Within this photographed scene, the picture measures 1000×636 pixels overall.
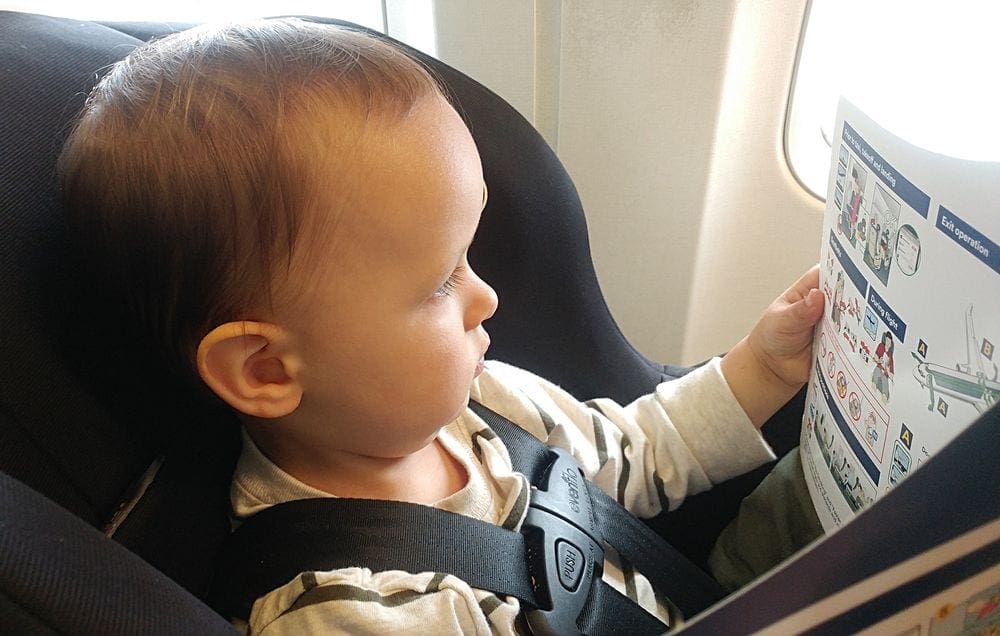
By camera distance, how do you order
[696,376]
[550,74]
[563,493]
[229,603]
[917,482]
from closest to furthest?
[917,482] → [229,603] → [563,493] → [696,376] → [550,74]

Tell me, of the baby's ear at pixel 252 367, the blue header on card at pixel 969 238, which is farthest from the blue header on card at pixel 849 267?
the baby's ear at pixel 252 367

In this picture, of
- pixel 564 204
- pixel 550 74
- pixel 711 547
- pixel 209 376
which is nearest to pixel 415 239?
pixel 209 376

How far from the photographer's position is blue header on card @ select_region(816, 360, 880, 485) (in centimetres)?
53

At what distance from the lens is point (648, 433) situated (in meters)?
0.79

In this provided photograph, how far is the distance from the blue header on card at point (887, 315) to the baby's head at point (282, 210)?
0.80 feet

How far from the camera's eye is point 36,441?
46 cm

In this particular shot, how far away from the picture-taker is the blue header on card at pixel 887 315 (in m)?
0.48

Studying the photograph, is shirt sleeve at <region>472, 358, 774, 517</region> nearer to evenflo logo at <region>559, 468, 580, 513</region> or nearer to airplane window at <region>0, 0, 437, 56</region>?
evenflo logo at <region>559, 468, 580, 513</region>

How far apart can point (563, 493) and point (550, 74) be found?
552 mm

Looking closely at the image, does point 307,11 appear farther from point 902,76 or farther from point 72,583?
point 72,583

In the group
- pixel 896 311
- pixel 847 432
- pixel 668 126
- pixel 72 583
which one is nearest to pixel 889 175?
pixel 896 311

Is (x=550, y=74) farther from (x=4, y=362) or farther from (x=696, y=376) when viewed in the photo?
(x=4, y=362)

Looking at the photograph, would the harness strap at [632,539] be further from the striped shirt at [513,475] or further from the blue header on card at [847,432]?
the blue header on card at [847,432]

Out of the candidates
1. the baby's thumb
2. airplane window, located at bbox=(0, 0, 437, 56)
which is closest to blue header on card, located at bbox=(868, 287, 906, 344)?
the baby's thumb
